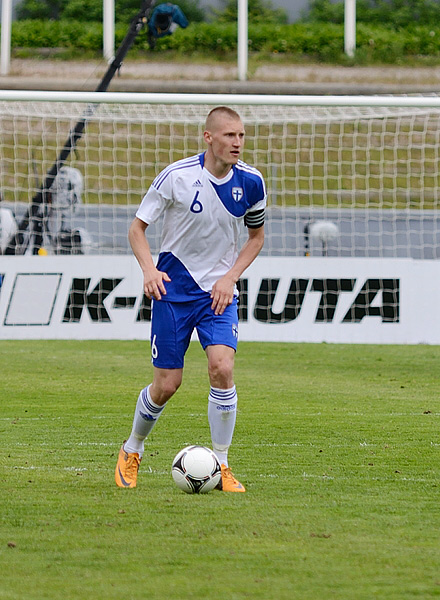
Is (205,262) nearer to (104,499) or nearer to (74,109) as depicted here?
(104,499)

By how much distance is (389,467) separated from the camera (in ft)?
18.7

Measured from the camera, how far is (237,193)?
520cm

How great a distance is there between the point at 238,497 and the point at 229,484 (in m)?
0.17

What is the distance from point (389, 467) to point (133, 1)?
1625 inches

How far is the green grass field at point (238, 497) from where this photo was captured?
11.7 feet

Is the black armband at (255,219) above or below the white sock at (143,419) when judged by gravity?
above

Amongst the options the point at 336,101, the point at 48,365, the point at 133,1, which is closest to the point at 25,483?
the point at 48,365

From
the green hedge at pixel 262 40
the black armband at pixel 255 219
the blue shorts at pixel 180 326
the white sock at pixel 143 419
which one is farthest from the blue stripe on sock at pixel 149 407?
the green hedge at pixel 262 40

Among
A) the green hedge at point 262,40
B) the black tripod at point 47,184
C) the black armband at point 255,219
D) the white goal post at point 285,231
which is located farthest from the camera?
the green hedge at point 262,40

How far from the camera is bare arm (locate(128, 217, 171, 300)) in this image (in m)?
5.05

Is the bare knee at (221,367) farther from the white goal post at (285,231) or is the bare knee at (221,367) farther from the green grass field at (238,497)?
the white goal post at (285,231)

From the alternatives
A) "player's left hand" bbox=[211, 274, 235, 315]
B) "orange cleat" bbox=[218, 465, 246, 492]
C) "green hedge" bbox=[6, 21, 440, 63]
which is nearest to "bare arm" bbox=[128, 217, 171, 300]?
"player's left hand" bbox=[211, 274, 235, 315]


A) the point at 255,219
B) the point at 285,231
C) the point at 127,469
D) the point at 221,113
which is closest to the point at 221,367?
the point at 127,469

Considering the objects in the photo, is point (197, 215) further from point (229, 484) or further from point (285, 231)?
point (285, 231)
